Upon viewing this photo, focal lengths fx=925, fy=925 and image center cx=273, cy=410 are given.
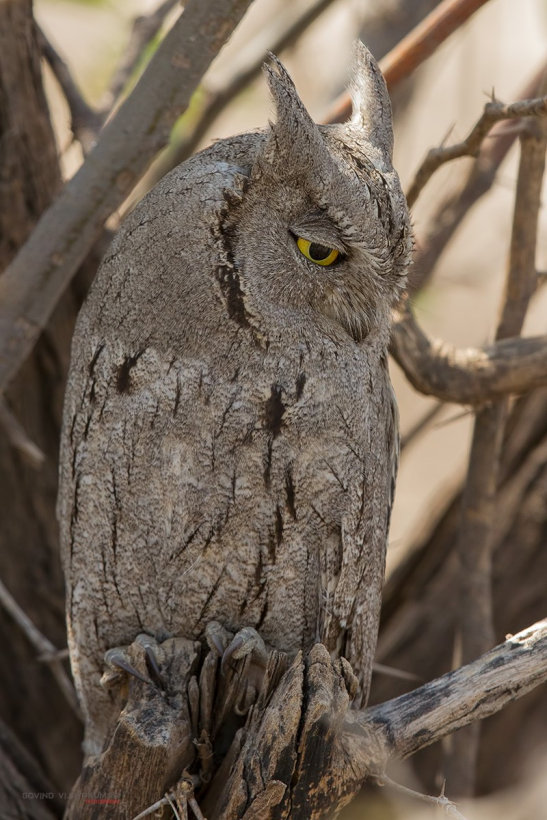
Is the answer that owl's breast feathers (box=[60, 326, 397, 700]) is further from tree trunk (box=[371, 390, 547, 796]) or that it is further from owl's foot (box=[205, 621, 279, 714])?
tree trunk (box=[371, 390, 547, 796])

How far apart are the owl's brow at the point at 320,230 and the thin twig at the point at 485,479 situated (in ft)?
3.03

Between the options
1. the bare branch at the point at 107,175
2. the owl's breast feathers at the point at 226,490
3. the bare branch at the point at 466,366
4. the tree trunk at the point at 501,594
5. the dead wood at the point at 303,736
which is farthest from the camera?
the tree trunk at the point at 501,594

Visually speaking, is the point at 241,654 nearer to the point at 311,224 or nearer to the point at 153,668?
the point at 153,668

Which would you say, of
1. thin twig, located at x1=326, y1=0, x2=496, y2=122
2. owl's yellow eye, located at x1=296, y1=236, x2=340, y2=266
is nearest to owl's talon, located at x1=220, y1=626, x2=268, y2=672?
owl's yellow eye, located at x1=296, y1=236, x2=340, y2=266

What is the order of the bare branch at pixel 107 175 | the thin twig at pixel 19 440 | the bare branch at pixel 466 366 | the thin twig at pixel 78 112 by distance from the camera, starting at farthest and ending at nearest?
the thin twig at pixel 78 112 < the thin twig at pixel 19 440 < the bare branch at pixel 466 366 < the bare branch at pixel 107 175

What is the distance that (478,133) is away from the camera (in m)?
2.23

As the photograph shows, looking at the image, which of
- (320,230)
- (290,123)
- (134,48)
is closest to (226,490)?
(320,230)

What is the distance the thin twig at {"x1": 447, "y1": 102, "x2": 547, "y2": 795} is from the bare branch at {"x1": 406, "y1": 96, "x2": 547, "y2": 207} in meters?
0.29

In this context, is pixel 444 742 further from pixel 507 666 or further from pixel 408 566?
pixel 507 666

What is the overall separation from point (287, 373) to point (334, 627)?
61 centimetres

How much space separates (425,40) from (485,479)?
1.26m

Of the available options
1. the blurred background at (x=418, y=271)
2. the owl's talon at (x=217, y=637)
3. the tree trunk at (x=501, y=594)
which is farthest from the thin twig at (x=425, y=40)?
the owl's talon at (x=217, y=637)

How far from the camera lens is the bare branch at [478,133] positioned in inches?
81.0

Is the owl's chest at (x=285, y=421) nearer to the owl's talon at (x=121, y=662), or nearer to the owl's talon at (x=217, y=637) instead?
the owl's talon at (x=217, y=637)
